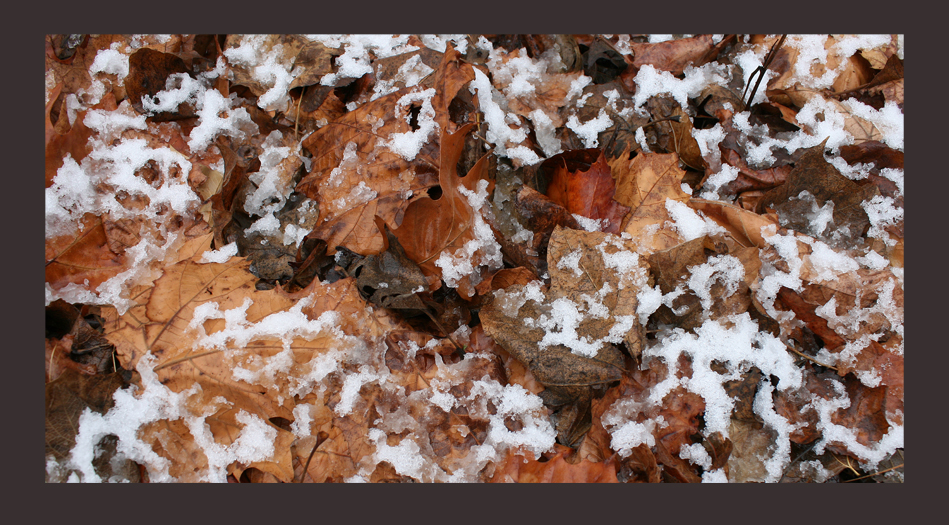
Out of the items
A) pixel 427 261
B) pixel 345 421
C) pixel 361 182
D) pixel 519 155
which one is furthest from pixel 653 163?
pixel 345 421

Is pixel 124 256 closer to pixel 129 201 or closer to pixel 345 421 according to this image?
pixel 129 201

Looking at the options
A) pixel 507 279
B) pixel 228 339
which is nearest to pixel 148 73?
pixel 228 339

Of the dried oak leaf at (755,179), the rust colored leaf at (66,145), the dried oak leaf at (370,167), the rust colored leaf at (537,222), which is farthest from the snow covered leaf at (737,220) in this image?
the rust colored leaf at (66,145)

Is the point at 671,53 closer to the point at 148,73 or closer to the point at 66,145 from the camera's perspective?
the point at 148,73

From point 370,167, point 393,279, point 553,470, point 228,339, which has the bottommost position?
point 553,470

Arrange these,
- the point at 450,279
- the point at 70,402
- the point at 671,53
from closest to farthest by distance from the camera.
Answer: the point at 70,402, the point at 450,279, the point at 671,53

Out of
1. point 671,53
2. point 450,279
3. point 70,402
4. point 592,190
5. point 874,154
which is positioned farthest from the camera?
point 671,53

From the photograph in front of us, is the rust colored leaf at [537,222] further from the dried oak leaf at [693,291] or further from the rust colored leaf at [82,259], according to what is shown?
the rust colored leaf at [82,259]
